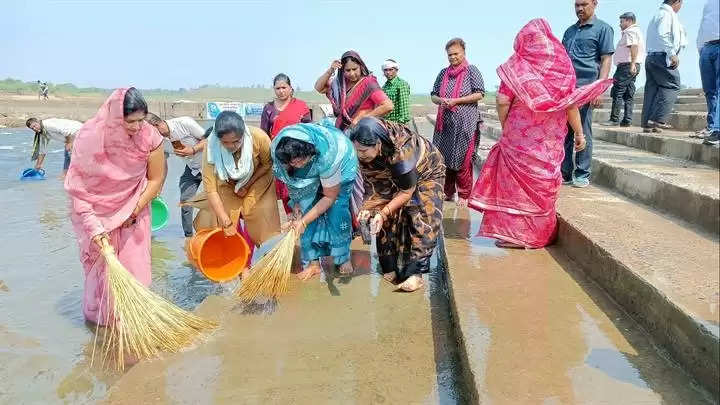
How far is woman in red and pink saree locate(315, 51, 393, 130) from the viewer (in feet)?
15.5

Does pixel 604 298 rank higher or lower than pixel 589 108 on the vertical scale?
lower

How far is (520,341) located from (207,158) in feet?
7.70

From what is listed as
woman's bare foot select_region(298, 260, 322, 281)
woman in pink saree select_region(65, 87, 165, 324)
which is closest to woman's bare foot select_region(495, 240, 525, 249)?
woman's bare foot select_region(298, 260, 322, 281)

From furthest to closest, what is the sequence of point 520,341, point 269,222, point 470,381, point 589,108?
point 589,108 → point 269,222 → point 520,341 → point 470,381

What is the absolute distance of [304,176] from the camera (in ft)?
11.5

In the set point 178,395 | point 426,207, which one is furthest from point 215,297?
point 426,207

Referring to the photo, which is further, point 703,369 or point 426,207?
point 426,207

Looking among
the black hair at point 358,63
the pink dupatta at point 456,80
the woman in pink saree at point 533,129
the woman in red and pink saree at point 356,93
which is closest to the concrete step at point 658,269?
the woman in pink saree at point 533,129

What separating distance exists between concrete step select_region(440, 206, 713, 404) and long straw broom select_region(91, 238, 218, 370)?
4.72 feet

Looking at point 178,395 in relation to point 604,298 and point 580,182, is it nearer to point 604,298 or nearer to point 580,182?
point 604,298

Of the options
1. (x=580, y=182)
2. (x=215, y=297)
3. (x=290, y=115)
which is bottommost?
(x=215, y=297)

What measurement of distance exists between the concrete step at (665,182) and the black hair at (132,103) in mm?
2822

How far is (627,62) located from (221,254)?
6.50 metres

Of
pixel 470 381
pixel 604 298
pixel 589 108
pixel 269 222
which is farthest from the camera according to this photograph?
pixel 589 108
